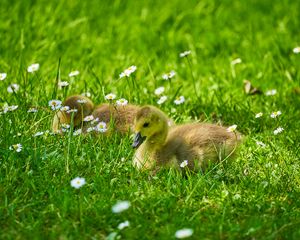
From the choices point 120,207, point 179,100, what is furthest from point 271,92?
point 120,207

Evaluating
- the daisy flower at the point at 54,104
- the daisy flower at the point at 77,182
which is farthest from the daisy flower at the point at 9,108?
the daisy flower at the point at 77,182

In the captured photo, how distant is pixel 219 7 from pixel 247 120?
269 cm

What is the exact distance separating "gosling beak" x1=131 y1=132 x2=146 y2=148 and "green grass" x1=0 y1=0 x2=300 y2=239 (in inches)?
3.8

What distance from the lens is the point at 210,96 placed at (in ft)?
19.6

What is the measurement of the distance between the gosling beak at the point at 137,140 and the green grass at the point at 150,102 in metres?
0.10

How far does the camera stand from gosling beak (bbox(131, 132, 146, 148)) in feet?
14.8

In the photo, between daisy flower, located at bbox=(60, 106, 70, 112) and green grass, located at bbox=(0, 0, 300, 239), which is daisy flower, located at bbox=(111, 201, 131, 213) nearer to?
green grass, located at bbox=(0, 0, 300, 239)

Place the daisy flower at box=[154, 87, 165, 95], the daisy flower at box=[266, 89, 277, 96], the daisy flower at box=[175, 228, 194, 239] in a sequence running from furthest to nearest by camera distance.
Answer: the daisy flower at box=[266, 89, 277, 96], the daisy flower at box=[154, 87, 165, 95], the daisy flower at box=[175, 228, 194, 239]

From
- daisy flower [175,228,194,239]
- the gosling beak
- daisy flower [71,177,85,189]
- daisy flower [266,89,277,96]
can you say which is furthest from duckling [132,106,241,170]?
daisy flower [266,89,277,96]

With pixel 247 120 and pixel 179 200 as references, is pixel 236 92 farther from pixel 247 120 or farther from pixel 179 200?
pixel 179 200

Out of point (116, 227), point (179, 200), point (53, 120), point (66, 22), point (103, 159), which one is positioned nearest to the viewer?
point (116, 227)

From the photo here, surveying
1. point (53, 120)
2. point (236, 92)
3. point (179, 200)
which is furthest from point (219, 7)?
point (179, 200)

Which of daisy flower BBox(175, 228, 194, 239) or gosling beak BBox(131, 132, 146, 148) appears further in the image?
gosling beak BBox(131, 132, 146, 148)

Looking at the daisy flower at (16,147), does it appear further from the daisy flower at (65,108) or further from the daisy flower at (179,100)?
the daisy flower at (179,100)
